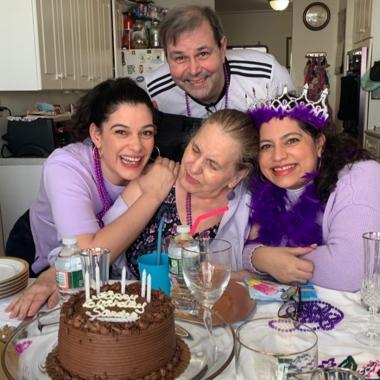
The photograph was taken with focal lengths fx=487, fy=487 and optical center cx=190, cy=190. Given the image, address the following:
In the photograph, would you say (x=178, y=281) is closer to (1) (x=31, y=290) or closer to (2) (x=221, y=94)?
(1) (x=31, y=290)

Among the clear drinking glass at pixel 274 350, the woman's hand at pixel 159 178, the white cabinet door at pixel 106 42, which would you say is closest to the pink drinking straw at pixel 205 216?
the woman's hand at pixel 159 178

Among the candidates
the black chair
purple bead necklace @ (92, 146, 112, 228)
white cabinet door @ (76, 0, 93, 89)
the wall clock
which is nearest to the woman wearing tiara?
purple bead necklace @ (92, 146, 112, 228)

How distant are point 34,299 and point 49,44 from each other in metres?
2.74

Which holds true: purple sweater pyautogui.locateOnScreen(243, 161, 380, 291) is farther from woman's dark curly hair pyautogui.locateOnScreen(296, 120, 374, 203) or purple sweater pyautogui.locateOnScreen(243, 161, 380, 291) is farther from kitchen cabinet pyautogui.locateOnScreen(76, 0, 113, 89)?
kitchen cabinet pyautogui.locateOnScreen(76, 0, 113, 89)

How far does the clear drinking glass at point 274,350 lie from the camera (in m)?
0.63

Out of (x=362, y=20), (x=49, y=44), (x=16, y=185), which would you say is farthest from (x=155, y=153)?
(x=362, y=20)

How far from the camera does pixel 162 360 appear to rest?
2.86 ft

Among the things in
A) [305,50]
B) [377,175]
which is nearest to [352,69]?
[305,50]

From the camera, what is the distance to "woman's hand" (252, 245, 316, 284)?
136 centimetres

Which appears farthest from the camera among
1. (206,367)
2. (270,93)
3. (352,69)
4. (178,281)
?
(352,69)

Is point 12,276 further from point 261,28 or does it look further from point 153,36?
point 261,28

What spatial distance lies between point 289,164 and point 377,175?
0.27 m

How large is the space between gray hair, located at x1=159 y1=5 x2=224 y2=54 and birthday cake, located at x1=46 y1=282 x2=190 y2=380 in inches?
55.9

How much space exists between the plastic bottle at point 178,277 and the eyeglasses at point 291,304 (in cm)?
22
